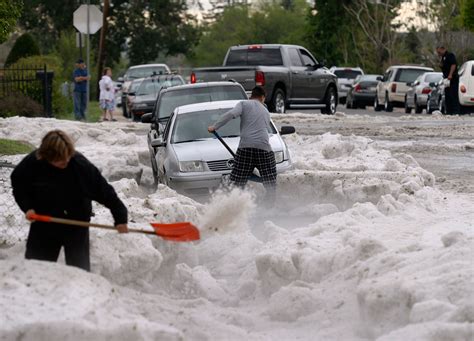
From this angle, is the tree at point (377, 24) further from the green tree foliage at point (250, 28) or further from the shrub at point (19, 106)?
the shrub at point (19, 106)

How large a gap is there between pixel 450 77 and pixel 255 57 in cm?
524

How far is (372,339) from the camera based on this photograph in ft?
27.1

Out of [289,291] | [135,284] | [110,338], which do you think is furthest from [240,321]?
[110,338]

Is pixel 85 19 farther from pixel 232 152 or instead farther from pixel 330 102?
pixel 232 152

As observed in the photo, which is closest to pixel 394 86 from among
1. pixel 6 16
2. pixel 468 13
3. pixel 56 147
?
pixel 468 13

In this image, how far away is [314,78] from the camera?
3219cm

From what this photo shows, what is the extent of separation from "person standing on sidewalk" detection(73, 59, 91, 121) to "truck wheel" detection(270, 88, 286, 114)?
17.9 feet

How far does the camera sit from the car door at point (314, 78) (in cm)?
3209

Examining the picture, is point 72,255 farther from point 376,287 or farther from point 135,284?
point 376,287

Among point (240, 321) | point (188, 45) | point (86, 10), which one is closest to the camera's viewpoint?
point (240, 321)

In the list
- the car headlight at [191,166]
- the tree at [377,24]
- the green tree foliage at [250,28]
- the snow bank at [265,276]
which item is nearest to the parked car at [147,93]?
the car headlight at [191,166]

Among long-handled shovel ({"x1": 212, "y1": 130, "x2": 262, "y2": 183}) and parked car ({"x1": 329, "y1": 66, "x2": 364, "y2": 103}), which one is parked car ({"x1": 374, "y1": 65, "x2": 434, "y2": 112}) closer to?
parked car ({"x1": 329, "y1": 66, "x2": 364, "y2": 103})

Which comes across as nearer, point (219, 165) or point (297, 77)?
point (219, 165)

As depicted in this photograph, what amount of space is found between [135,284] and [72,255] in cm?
133
